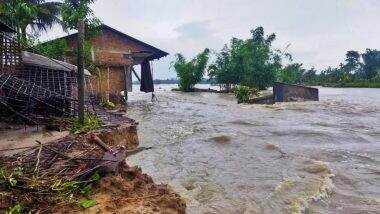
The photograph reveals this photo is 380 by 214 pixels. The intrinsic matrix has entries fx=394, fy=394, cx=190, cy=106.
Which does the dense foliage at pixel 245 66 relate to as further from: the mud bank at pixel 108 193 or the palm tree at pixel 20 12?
the mud bank at pixel 108 193

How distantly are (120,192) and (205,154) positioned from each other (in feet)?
16.4

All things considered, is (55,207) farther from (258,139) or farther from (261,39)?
(261,39)

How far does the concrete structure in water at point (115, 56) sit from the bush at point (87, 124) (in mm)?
10937

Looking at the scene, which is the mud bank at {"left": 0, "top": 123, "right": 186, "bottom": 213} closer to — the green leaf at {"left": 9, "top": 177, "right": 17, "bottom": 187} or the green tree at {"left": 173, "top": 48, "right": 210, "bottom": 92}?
the green leaf at {"left": 9, "top": 177, "right": 17, "bottom": 187}

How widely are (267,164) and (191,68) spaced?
38843 mm

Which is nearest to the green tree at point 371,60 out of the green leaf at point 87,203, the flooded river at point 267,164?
the flooded river at point 267,164

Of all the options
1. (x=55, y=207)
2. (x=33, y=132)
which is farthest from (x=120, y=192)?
(x=33, y=132)

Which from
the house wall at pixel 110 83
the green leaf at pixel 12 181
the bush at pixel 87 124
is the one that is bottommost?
the green leaf at pixel 12 181

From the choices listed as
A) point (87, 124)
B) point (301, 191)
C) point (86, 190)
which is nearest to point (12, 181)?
point (86, 190)

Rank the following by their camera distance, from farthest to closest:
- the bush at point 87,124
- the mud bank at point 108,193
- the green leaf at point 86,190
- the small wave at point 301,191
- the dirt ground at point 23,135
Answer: the bush at point 87,124, the dirt ground at point 23,135, the small wave at point 301,191, the green leaf at point 86,190, the mud bank at point 108,193

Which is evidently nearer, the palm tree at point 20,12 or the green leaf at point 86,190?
the green leaf at point 86,190

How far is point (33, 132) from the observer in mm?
7750

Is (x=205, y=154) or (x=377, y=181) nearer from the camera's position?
(x=377, y=181)

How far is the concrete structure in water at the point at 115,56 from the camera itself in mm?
20984
